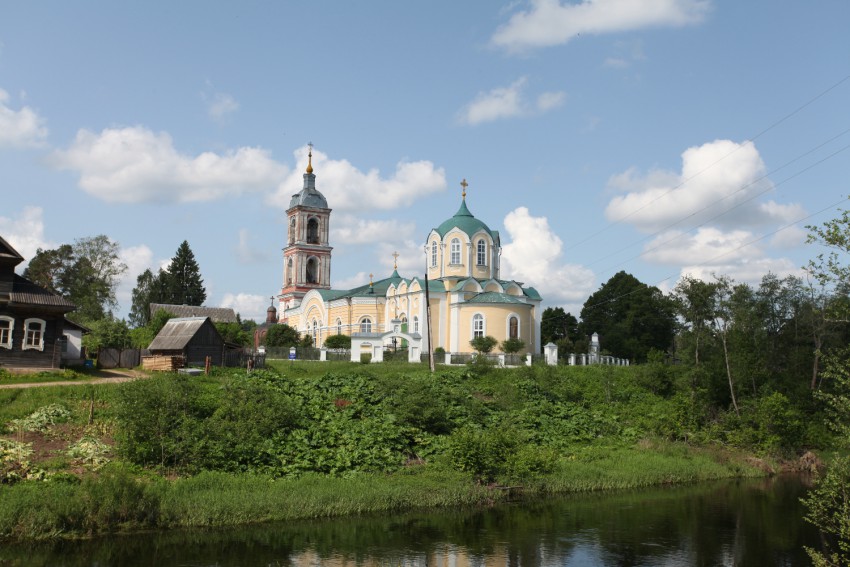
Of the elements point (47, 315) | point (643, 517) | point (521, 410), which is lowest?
point (643, 517)

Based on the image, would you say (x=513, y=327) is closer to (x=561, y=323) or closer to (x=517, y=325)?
(x=517, y=325)

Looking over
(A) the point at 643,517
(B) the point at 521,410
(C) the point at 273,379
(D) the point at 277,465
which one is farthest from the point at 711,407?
(D) the point at 277,465

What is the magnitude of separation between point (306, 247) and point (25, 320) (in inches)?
1430

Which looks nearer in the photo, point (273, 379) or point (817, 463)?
point (273, 379)

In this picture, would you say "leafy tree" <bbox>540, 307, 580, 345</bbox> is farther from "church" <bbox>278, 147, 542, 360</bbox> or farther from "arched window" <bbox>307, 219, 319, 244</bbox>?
"arched window" <bbox>307, 219, 319, 244</bbox>

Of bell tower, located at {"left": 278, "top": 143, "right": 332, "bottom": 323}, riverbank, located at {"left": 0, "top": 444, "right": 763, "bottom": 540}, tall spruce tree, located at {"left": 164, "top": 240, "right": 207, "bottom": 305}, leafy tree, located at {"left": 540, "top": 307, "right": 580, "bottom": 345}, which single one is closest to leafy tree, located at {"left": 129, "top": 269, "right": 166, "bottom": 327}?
tall spruce tree, located at {"left": 164, "top": 240, "right": 207, "bottom": 305}

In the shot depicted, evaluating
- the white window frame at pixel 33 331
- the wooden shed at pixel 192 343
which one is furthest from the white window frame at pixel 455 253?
the white window frame at pixel 33 331

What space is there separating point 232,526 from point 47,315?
15.7 metres

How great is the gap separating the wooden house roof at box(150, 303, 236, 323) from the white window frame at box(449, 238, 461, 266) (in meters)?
19.0

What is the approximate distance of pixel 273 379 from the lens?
27391 mm

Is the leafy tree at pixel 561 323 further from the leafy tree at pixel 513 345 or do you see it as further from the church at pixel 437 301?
the leafy tree at pixel 513 345

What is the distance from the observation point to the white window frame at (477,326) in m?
46.3

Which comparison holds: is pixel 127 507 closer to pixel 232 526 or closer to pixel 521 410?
pixel 232 526

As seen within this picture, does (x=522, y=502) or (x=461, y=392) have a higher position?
(x=461, y=392)
